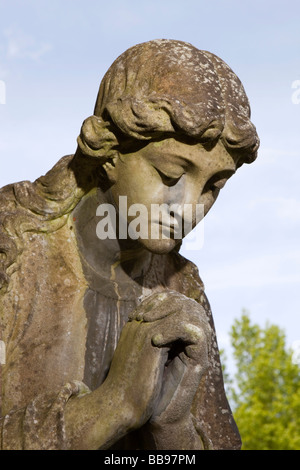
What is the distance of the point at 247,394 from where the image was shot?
12703 millimetres

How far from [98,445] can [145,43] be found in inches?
63.3

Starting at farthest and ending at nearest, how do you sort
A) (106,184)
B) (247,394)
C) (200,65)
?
1. (247,394)
2. (106,184)
3. (200,65)

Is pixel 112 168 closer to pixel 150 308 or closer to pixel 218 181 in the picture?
pixel 218 181

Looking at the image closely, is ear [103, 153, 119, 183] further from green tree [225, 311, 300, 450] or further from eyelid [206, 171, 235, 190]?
green tree [225, 311, 300, 450]

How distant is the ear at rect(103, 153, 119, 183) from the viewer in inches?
139

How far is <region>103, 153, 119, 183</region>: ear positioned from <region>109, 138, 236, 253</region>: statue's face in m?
0.01

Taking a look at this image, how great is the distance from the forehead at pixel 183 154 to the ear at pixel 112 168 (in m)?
0.15

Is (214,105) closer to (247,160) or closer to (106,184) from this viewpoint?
(247,160)

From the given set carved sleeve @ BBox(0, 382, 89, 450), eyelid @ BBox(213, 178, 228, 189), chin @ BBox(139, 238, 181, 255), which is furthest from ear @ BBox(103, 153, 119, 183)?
carved sleeve @ BBox(0, 382, 89, 450)

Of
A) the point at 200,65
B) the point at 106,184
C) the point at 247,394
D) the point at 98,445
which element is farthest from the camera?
the point at 247,394

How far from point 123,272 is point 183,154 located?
762 millimetres

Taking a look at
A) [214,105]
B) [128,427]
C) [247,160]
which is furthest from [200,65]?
[128,427]

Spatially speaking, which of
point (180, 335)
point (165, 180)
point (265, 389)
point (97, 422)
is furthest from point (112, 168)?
point (265, 389)
